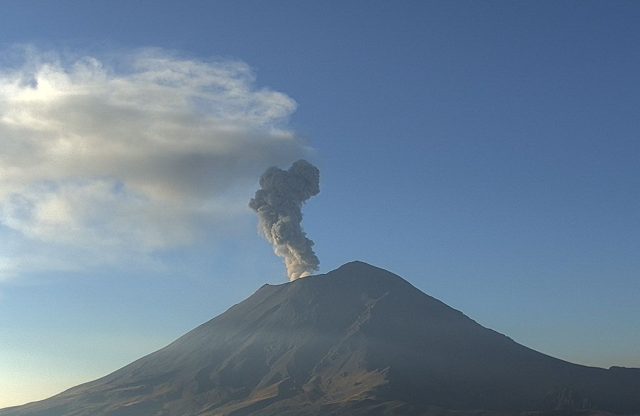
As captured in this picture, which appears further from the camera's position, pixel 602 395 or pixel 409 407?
pixel 602 395

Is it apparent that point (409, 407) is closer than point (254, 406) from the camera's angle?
Yes

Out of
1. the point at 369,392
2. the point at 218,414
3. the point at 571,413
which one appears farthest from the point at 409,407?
the point at 218,414

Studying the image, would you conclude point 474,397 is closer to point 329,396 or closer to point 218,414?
point 329,396

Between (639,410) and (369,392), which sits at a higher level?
(369,392)

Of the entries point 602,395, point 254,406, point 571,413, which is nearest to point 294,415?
point 254,406

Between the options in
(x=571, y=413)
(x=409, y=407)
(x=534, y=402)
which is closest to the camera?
(x=571, y=413)

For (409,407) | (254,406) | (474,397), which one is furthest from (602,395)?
(254,406)

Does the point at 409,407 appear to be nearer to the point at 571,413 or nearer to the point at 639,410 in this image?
the point at 571,413

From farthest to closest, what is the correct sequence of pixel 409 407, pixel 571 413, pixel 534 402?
1. pixel 534 402
2. pixel 409 407
3. pixel 571 413
